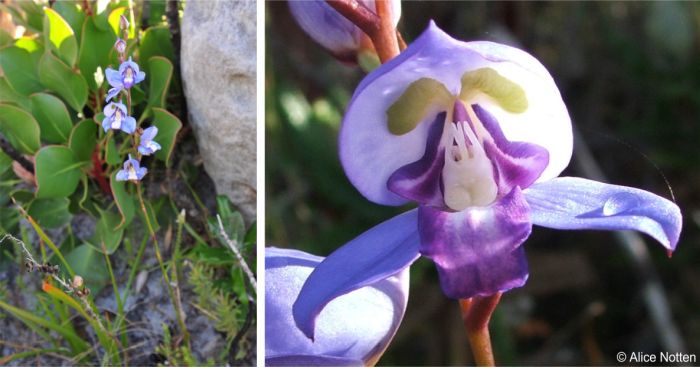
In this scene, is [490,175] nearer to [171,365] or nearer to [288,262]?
[288,262]

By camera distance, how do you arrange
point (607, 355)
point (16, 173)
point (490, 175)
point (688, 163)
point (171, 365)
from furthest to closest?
point (688, 163), point (607, 355), point (16, 173), point (171, 365), point (490, 175)

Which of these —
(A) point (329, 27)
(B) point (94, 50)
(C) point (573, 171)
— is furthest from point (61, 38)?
(C) point (573, 171)

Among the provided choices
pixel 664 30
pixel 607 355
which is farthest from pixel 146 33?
pixel 664 30

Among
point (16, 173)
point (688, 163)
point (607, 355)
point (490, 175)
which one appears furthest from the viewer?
→ point (688, 163)

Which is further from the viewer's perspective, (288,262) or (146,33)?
(146,33)

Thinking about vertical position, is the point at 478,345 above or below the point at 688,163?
above

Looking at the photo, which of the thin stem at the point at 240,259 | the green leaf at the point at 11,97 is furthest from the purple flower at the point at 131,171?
the green leaf at the point at 11,97

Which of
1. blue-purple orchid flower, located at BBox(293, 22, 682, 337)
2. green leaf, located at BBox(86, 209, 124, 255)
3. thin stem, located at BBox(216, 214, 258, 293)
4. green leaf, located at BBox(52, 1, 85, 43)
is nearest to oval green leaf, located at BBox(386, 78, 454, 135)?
blue-purple orchid flower, located at BBox(293, 22, 682, 337)

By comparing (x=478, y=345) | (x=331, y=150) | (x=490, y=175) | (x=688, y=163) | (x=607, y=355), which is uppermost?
(x=490, y=175)
